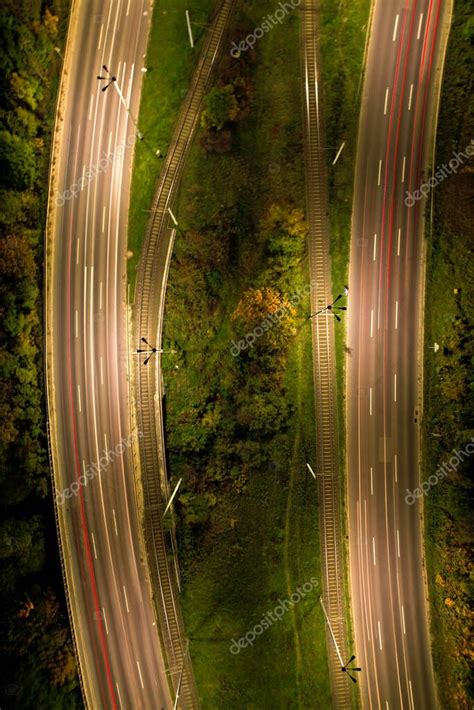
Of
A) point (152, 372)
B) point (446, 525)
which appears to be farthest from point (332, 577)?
point (152, 372)

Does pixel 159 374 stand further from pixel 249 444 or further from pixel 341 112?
pixel 341 112


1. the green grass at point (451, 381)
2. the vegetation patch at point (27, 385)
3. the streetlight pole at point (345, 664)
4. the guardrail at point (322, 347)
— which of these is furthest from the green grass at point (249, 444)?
the vegetation patch at point (27, 385)

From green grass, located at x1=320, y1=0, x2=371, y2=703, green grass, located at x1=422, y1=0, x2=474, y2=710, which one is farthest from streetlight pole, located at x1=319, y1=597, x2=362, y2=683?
green grass, located at x1=320, y1=0, x2=371, y2=703

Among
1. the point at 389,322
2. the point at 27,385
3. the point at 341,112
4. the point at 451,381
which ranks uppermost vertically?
the point at 341,112

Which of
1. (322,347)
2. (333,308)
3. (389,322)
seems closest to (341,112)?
(333,308)

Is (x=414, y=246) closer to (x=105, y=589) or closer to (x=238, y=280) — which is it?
(x=238, y=280)
